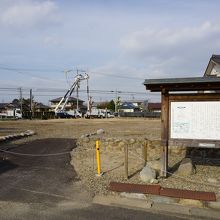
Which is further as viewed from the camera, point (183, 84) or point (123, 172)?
point (123, 172)

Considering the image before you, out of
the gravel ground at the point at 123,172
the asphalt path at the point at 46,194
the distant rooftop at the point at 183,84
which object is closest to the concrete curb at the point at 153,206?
the asphalt path at the point at 46,194

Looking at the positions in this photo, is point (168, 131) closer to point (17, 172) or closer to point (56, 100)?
point (17, 172)

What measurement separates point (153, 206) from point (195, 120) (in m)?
3.10

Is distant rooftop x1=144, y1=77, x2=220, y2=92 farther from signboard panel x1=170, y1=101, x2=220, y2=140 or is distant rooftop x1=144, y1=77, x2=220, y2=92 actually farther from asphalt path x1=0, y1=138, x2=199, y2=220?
asphalt path x1=0, y1=138, x2=199, y2=220

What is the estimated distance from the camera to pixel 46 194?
7965 mm

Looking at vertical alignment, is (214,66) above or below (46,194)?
above

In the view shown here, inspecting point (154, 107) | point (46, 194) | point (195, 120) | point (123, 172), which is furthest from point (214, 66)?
point (154, 107)

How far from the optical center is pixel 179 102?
9.78 meters

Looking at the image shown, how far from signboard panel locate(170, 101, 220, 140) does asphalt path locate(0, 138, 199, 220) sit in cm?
304

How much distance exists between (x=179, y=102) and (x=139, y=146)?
701 centimetres

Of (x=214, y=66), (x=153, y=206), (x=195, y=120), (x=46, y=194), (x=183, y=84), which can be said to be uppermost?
(x=214, y=66)

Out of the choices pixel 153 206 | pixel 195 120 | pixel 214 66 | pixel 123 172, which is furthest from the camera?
pixel 214 66

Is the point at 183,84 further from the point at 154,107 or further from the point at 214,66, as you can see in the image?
the point at 154,107

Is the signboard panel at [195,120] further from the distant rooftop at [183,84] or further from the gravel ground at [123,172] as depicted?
the gravel ground at [123,172]
